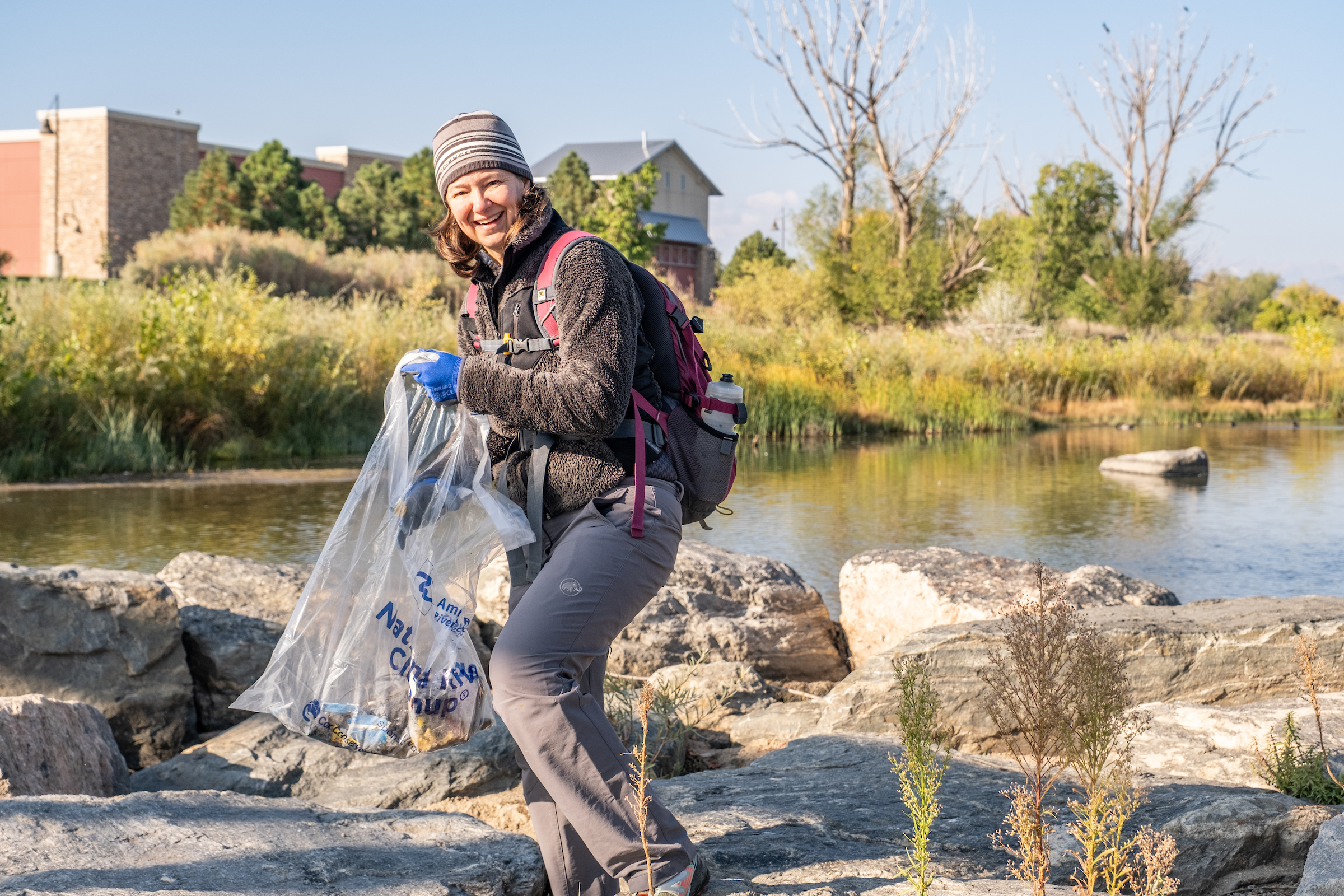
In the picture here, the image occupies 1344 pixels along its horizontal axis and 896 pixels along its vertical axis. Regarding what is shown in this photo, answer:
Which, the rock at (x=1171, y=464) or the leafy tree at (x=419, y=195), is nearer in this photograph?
the rock at (x=1171, y=464)

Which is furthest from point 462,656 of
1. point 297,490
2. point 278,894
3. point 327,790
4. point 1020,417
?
point 1020,417

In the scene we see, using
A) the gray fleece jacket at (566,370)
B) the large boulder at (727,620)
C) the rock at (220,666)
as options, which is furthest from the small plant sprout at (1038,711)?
the rock at (220,666)

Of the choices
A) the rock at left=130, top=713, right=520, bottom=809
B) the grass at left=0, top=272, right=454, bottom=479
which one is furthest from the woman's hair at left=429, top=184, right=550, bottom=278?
the grass at left=0, top=272, right=454, bottom=479

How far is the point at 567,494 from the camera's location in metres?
2.44

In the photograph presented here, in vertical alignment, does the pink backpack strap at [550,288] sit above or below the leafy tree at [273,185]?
below

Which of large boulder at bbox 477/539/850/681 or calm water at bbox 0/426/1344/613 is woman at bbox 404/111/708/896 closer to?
large boulder at bbox 477/539/850/681

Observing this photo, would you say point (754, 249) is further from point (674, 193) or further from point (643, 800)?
point (643, 800)

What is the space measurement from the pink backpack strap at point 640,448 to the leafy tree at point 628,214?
19959 mm

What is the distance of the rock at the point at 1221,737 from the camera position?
3607 mm

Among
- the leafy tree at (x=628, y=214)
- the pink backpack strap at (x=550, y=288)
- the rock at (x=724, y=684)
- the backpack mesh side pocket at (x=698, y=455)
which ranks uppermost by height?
the leafy tree at (x=628, y=214)

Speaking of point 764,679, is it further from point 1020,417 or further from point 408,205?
point 408,205

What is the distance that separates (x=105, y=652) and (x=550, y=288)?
303cm

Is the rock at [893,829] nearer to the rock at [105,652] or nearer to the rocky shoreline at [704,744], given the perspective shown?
the rocky shoreline at [704,744]

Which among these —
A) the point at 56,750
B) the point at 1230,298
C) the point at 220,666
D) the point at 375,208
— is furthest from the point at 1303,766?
the point at 1230,298
